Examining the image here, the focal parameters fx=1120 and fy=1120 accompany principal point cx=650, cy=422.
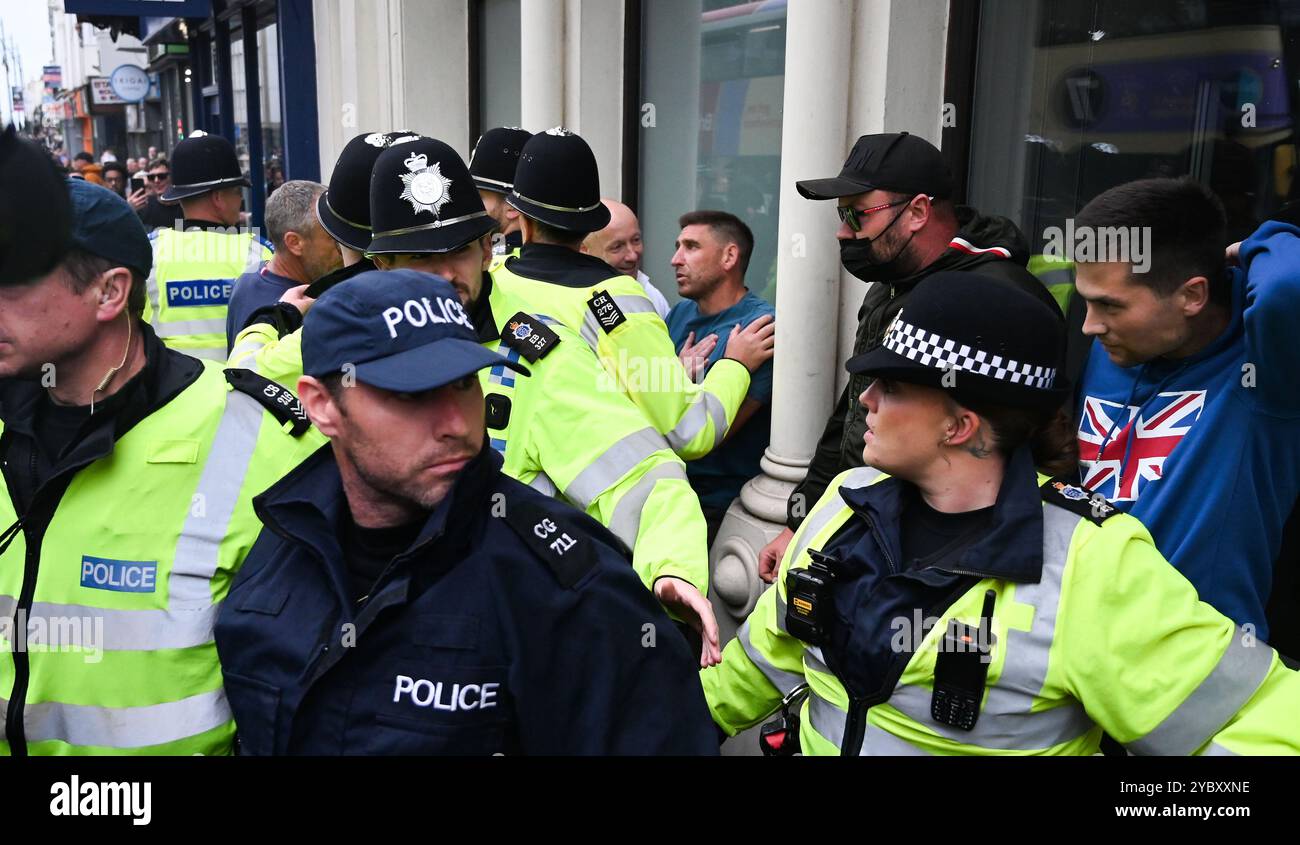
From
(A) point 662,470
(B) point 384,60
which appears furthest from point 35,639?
(B) point 384,60

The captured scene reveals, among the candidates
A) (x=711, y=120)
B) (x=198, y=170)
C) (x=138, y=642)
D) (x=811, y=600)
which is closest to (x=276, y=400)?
(x=138, y=642)

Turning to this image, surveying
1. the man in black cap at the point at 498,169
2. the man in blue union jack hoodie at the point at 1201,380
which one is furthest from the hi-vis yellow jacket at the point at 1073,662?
the man in black cap at the point at 498,169

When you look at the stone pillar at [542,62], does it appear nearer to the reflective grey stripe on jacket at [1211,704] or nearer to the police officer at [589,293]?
the police officer at [589,293]

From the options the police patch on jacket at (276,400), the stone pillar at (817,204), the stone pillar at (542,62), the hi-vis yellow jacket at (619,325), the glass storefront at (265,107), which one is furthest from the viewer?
the glass storefront at (265,107)

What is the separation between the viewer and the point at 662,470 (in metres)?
2.76

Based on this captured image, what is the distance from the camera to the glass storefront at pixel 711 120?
18.1ft

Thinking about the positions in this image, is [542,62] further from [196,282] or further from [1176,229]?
[1176,229]

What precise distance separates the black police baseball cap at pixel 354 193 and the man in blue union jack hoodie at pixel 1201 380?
1973 millimetres

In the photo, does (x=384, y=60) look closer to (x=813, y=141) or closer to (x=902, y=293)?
(x=813, y=141)

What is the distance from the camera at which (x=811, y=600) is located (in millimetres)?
2148

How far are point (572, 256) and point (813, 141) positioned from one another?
1.35 meters

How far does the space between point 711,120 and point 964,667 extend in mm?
4486

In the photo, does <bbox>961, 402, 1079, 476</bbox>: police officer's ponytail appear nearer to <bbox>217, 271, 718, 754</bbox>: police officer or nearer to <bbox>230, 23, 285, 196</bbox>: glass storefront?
<bbox>217, 271, 718, 754</bbox>: police officer

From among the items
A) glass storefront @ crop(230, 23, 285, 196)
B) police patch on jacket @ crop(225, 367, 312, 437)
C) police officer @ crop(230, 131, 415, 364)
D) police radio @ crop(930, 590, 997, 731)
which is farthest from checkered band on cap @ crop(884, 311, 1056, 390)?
glass storefront @ crop(230, 23, 285, 196)
